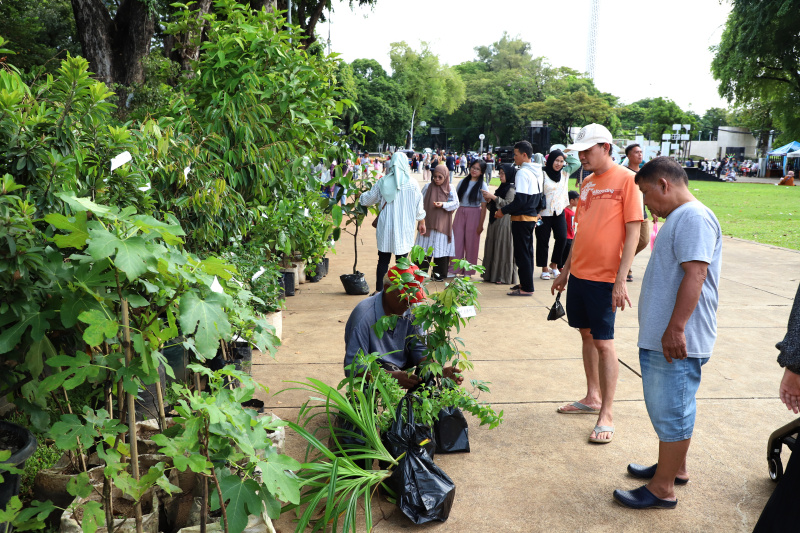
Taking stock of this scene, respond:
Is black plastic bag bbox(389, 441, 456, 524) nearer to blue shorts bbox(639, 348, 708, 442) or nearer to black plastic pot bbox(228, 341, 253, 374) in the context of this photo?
blue shorts bbox(639, 348, 708, 442)

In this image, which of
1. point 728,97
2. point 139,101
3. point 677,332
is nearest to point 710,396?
point 677,332

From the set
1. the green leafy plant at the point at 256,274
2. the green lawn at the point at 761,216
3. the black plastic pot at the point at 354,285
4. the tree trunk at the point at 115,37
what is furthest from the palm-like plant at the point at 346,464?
the green lawn at the point at 761,216

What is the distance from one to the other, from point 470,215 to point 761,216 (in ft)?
45.1

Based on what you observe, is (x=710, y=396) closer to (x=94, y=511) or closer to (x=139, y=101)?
(x=94, y=511)

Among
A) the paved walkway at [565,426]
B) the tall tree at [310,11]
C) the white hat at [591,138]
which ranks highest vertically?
the tall tree at [310,11]

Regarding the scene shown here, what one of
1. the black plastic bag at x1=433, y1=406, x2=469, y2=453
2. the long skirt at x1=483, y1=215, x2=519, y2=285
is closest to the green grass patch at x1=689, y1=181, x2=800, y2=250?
the long skirt at x1=483, y1=215, x2=519, y2=285

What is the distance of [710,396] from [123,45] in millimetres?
9894

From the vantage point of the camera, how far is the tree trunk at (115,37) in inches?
380

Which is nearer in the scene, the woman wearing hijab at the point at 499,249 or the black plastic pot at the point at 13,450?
the black plastic pot at the point at 13,450

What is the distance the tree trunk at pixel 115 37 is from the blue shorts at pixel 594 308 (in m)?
8.45

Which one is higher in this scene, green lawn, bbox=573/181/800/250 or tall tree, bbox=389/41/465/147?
tall tree, bbox=389/41/465/147

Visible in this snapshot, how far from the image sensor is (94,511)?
1.84m

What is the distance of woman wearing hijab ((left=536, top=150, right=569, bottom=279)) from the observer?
868 centimetres

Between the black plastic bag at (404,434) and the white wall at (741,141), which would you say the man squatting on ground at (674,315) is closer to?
the black plastic bag at (404,434)
